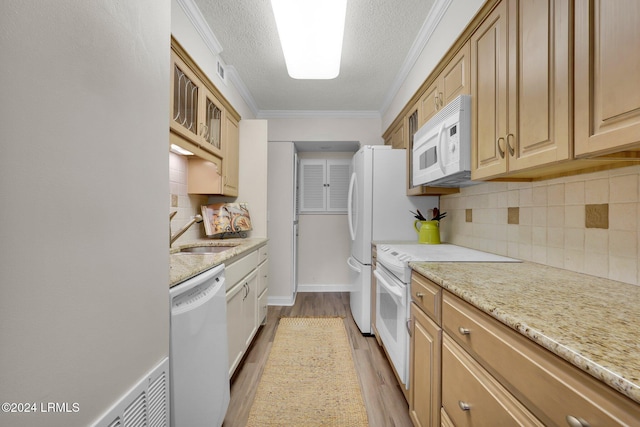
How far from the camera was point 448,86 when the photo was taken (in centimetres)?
177

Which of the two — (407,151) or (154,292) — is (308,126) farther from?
(154,292)

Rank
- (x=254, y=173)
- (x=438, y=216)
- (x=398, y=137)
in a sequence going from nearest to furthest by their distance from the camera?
(x=438, y=216) → (x=398, y=137) → (x=254, y=173)

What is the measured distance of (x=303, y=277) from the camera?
13.6ft

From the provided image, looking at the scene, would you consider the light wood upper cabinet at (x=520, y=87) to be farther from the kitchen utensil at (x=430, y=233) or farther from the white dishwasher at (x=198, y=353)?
the white dishwasher at (x=198, y=353)

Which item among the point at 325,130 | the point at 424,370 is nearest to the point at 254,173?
the point at 325,130

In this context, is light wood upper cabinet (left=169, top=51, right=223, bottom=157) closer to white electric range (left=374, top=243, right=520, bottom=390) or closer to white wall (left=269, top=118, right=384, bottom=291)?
white electric range (left=374, top=243, right=520, bottom=390)

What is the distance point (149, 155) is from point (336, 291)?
3625mm

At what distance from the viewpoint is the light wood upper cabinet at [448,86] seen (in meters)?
1.57

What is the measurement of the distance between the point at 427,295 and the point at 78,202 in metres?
1.26

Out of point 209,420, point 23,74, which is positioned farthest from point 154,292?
point 209,420

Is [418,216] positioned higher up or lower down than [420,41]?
lower down

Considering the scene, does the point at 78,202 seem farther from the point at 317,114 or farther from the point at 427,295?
the point at 317,114

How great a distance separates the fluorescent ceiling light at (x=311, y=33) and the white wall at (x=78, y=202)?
0.88 m

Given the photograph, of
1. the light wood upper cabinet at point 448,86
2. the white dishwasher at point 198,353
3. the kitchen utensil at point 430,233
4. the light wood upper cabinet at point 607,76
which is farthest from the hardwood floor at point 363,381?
the light wood upper cabinet at point 448,86
